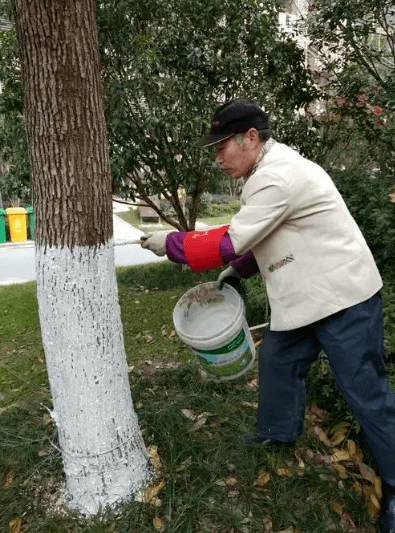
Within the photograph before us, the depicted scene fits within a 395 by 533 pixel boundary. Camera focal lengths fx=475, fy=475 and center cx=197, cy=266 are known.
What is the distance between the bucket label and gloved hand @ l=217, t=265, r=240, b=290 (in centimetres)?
34

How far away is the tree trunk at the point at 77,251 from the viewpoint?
189cm

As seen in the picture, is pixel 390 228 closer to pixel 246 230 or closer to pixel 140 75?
pixel 246 230

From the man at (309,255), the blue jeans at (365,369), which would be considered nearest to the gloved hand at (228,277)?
the man at (309,255)

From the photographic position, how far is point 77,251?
2.05 meters

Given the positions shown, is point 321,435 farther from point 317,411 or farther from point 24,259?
point 24,259

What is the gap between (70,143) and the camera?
77.2 inches

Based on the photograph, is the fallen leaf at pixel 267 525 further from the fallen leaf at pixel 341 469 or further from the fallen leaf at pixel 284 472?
the fallen leaf at pixel 341 469

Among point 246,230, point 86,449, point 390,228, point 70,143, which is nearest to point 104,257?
point 70,143

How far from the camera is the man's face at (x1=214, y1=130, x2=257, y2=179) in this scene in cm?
227

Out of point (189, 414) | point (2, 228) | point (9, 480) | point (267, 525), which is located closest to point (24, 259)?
point (2, 228)

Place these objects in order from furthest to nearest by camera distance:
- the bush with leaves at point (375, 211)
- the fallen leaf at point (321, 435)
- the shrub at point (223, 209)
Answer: the shrub at point (223, 209), the bush with leaves at point (375, 211), the fallen leaf at point (321, 435)

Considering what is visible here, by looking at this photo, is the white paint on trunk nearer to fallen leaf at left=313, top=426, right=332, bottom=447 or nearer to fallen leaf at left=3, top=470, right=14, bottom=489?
fallen leaf at left=3, top=470, right=14, bottom=489

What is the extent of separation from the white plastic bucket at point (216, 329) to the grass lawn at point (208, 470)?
15.0 inches

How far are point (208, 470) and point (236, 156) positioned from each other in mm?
1614
